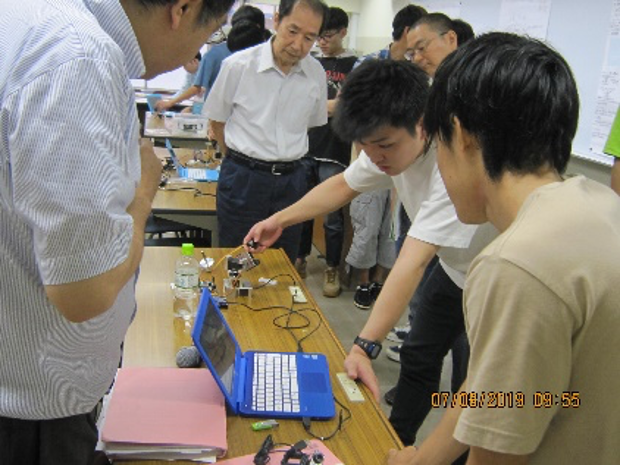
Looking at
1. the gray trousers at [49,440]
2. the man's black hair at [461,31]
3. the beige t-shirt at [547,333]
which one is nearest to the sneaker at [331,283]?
the man's black hair at [461,31]

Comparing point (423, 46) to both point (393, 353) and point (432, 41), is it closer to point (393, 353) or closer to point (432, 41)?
point (432, 41)

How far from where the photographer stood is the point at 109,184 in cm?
75

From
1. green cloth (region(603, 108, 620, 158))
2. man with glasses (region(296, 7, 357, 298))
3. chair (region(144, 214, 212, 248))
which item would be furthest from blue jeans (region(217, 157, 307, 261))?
green cloth (region(603, 108, 620, 158))

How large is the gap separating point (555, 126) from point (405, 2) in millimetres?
5701

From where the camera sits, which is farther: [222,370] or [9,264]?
[222,370]

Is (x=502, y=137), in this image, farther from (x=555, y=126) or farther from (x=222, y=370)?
(x=222, y=370)

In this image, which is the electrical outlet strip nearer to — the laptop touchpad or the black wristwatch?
the black wristwatch

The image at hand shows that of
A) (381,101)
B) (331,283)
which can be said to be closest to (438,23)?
(381,101)

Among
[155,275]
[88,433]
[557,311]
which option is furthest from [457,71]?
[155,275]

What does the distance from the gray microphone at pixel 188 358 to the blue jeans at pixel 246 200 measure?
138 cm

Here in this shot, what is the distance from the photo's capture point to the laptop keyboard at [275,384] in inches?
47.9

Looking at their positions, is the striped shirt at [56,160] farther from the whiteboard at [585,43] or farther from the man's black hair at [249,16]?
the man's black hair at [249,16]

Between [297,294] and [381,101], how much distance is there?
26.8 inches

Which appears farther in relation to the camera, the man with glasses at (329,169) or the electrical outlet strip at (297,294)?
the man with glasses at (329,169)
